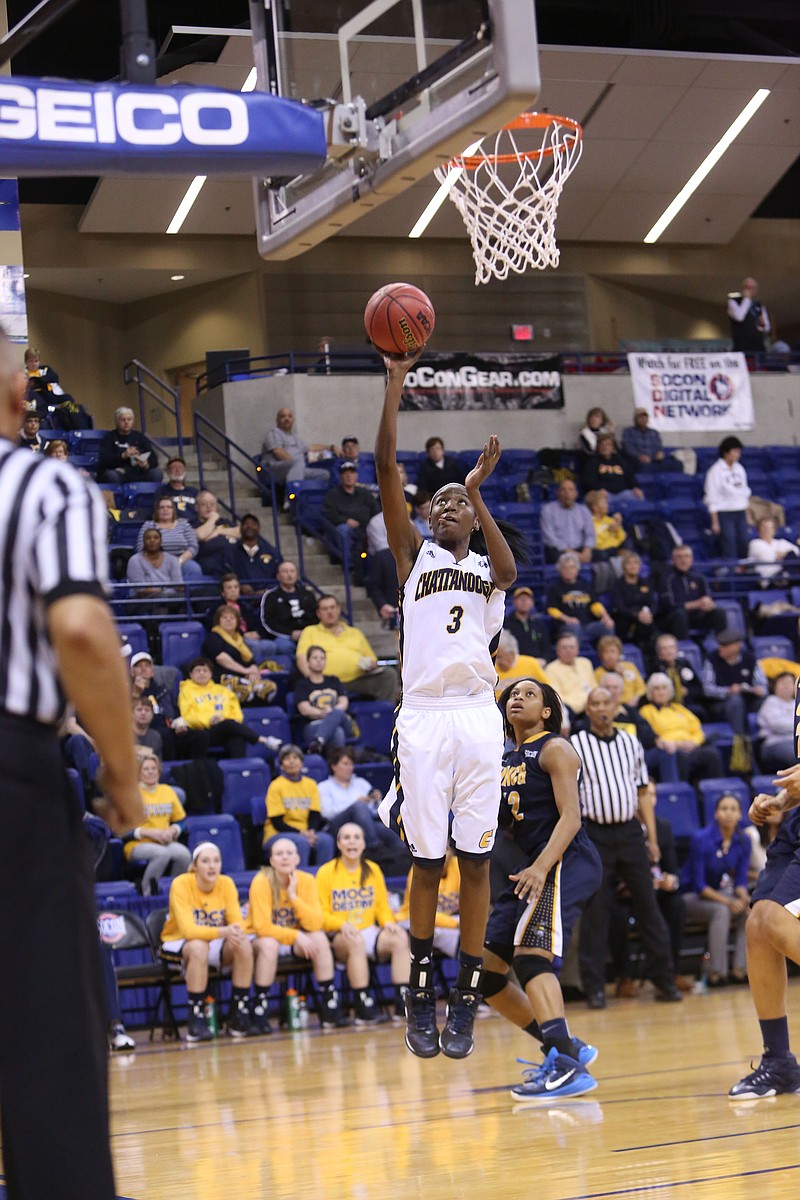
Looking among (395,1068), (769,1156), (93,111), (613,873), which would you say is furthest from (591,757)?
(93,111)

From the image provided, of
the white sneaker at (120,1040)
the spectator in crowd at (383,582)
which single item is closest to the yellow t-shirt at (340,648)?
the spectator in crowd at (383,582)

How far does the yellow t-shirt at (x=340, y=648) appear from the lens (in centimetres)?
1315

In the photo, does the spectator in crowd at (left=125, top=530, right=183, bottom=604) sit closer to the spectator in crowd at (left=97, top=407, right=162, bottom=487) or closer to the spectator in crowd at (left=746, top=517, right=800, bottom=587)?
the spectator in crowd at (left=97, top=407, right=162, bottom=487)

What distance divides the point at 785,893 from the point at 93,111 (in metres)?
4.31

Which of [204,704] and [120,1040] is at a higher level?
[204,704]

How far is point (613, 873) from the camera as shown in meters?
10.8

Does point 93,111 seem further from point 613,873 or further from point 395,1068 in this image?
point 613,873

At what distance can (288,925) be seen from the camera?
10.5 m

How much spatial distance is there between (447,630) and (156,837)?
532 cm

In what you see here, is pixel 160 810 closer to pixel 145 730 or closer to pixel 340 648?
pixel 145 730

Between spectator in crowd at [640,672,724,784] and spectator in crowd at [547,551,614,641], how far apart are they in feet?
3.78

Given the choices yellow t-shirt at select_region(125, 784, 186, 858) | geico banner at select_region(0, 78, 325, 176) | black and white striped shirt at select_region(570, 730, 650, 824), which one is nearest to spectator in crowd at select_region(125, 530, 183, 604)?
yellow t-shirt at select_region(125, 784, 186, 858)

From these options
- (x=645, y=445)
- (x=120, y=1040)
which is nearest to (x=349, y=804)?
(x=120, y=1040)

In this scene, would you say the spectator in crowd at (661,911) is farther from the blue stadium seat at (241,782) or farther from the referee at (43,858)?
the referee at (43,858)
